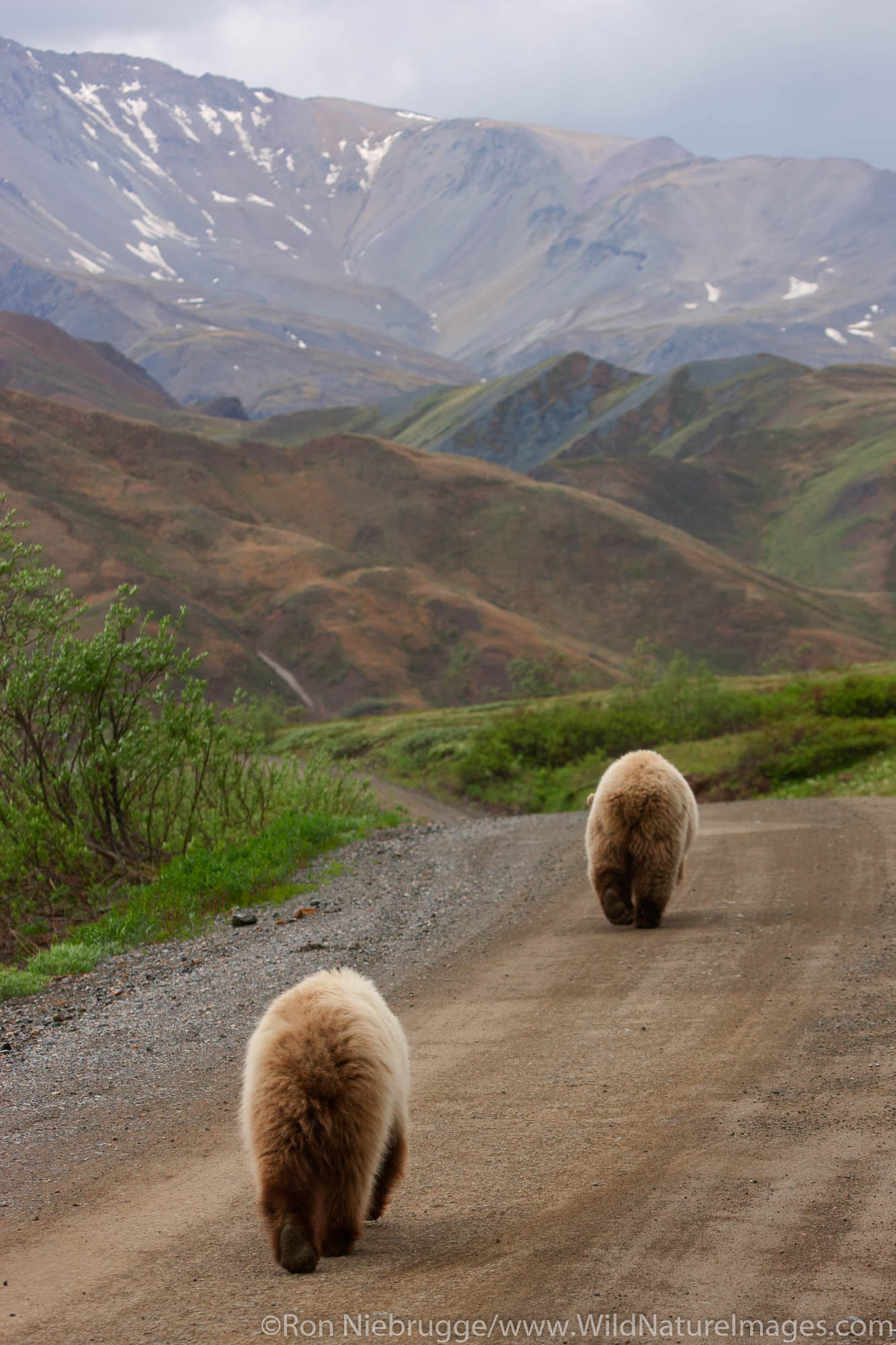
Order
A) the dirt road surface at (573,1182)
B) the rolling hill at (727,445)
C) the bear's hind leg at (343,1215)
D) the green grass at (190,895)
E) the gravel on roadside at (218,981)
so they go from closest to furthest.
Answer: the dirt road surface at (573,1182) < the bear's hind leg at (343,1215) < the gravel on roadside at (218,981) < the green grass at (190,895) < the rolling hill at (727,445)

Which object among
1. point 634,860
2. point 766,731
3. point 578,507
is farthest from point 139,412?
point 634,860

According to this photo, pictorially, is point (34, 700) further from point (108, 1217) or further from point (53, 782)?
point (108, 1217)

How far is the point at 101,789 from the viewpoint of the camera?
16.5 meters

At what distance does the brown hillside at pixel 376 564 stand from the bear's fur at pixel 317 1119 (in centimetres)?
6964

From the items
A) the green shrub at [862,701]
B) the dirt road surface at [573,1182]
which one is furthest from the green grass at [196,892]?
the green shrub at [862,701]

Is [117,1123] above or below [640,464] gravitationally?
below

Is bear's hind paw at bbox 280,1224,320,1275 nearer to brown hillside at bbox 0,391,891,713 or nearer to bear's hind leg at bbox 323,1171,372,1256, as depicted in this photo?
bear's hind leg at bbox 323,1171,372,1256

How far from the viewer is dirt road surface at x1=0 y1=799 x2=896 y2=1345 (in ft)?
14.4

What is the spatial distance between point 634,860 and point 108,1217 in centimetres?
655

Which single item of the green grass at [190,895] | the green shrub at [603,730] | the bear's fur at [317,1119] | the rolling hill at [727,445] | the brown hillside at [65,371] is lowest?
the green shrub at [603,730]

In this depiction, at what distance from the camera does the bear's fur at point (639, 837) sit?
11.1 metres

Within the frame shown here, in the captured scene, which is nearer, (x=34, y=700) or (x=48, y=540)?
(x=34, y=700)

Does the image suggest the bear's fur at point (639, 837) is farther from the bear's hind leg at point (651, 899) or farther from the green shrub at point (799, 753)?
the green shrub at point (799, 753)

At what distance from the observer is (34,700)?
15969 millimetres
